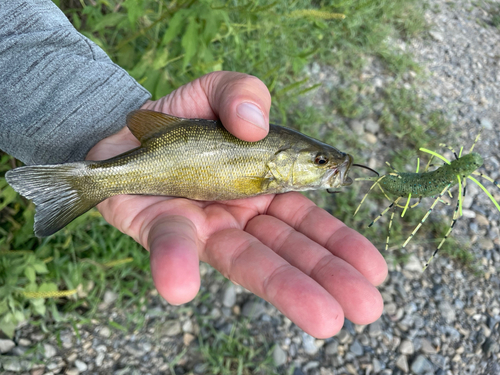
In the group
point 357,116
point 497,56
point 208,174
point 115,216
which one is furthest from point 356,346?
point 497,56

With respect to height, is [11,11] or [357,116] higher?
[11,11]

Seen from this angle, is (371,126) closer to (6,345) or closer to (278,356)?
(278,356)

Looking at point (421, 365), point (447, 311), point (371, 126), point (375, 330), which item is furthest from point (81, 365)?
point (371, 126)

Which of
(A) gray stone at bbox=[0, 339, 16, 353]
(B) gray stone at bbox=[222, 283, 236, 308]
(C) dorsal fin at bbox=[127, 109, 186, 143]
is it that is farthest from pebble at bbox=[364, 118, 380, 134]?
(A) gray stone at bbox=[0, 339, 16, 353]

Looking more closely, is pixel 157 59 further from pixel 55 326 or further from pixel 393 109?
pixel 393 109

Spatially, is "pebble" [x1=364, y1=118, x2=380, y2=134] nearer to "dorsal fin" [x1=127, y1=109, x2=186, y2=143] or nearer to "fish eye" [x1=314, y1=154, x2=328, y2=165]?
"fish eye" [x1=314, y1=154, x2=328, y2=165]

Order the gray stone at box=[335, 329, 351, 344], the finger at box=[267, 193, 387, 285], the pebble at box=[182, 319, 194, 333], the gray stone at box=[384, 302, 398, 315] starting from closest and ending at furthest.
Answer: the finger at box=[267, 193, 387, 285] < the pebble at box=[182, 319, 194, 333] < the gray stone at box=[335, 329, 351, 344] < the gray stone at box=[384, 302, 398, 315]
